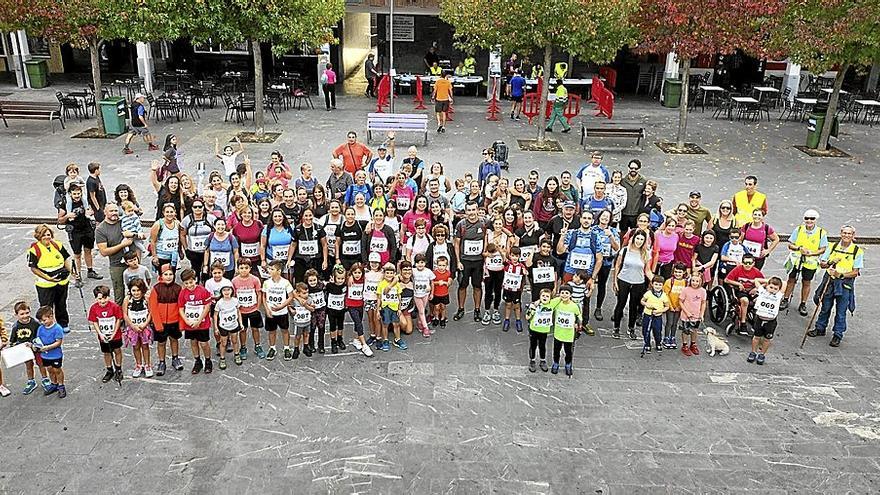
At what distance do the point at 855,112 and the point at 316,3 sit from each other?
18190mm

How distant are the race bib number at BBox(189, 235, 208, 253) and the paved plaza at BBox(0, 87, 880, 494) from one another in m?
1.57

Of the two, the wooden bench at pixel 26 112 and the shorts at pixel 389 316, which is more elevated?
the wooden bench at pixel 26 112

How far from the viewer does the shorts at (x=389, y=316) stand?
8.59 metres

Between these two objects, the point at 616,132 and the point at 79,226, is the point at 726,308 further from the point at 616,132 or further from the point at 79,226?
the point at 616,132

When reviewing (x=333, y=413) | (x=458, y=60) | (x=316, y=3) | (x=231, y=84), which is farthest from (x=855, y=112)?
(x=333, y=413)

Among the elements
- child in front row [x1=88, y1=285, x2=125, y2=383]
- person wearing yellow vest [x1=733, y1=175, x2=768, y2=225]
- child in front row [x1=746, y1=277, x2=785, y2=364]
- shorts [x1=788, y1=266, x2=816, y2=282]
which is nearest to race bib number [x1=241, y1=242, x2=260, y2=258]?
child in front row [x1=88, y1=285, x2=125, y2=383]

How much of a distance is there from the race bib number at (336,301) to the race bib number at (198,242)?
6.29ft

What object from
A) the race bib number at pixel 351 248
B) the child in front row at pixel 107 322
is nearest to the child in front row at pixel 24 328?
the child in front row at pixel 107 322

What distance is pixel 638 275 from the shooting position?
8.88 metres

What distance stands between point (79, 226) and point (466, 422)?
21.3ft

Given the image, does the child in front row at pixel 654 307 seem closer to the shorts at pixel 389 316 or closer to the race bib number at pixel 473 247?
the race bib number at pixel 473 247

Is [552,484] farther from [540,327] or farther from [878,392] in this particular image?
[878,392]

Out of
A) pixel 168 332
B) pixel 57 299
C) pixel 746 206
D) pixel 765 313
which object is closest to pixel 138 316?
pixel 168 332

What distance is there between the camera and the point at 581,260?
8.96 meters
